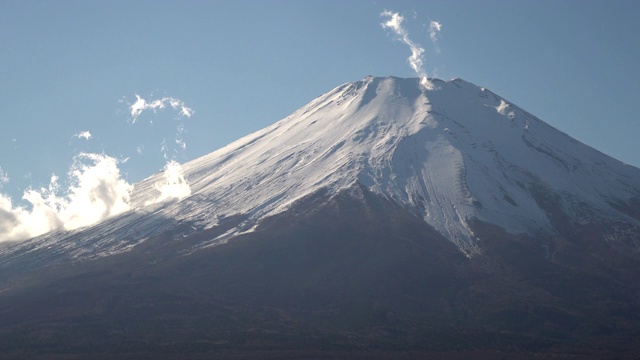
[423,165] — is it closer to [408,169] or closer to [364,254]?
[408,169]

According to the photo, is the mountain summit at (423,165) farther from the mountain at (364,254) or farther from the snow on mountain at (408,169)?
the mountain at (364,254)

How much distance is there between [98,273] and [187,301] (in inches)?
558

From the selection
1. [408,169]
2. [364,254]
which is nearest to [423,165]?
[408,169]

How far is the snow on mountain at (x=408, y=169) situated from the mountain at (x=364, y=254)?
37 cm

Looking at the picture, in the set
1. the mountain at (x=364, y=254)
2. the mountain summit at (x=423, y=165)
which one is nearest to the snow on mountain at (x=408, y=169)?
the mountain summit at (x=423, y=165)

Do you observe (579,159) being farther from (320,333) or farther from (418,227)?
(320,333)

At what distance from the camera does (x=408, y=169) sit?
12300 centimetres

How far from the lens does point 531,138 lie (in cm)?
14275

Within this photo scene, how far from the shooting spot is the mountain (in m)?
79.9

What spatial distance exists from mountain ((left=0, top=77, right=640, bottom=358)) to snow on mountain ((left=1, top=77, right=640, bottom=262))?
14.7 inches

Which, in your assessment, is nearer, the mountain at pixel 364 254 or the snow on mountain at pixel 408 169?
the mountain at pixel 364 254

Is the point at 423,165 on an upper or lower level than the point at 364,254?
upper

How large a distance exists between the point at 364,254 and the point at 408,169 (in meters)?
26.8

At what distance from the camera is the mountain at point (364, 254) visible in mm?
79875
